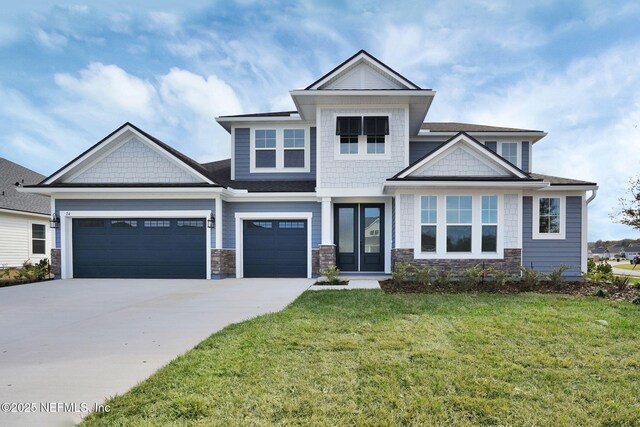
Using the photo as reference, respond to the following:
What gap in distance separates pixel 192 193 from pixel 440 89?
9093 mm

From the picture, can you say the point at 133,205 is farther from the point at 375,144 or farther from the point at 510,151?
the point at 510,151

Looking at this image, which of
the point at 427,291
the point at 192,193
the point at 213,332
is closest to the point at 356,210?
the point at 427,291

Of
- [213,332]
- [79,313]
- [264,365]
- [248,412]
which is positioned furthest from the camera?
[79,313]

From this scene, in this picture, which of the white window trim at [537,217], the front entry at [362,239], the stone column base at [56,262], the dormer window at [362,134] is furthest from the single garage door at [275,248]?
the white window trim at [537,217]

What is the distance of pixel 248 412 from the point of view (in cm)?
289

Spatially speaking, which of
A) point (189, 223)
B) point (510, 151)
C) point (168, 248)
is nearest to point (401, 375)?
point (189, 223)

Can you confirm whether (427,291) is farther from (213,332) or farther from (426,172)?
(213,332)

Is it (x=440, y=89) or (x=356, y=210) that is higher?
(x=440, y=89)

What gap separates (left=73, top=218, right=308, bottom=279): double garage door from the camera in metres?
12.1

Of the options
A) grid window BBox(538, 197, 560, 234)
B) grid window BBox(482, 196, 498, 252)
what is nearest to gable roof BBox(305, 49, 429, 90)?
grid window BBox(482, 196, 498, 252)

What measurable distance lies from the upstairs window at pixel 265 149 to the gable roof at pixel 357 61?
2.76m

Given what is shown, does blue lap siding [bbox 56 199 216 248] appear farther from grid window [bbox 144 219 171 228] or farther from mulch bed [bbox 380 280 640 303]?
mulch bed [bbox 380 280 640 303]

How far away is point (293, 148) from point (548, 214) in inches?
370

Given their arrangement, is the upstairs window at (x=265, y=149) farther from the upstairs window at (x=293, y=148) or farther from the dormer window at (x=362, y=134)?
the dormer window at (x=362, y=134)
